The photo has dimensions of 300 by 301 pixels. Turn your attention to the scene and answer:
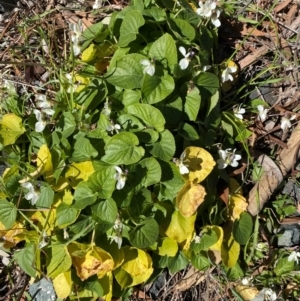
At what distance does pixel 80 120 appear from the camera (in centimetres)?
176

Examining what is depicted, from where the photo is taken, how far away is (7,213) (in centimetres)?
176

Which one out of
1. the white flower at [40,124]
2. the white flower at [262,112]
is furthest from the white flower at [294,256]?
the white flower at [40,124]

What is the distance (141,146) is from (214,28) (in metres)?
0.61

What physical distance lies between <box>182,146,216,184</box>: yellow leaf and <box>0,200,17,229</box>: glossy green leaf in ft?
2.07

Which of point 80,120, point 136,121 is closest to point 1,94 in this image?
point 80,120

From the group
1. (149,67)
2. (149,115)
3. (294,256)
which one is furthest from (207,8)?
(294,256)

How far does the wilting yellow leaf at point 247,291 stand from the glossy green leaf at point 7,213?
938 millimetres

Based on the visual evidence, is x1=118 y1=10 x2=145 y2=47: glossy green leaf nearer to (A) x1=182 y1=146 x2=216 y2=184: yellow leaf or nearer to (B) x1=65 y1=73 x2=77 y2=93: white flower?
(B) x1=65 y1=73 x2=77 y2=93: white flower

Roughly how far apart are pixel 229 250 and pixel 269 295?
24 centimetres

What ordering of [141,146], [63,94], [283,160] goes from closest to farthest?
[141,146] → [63,94] → [283,160]

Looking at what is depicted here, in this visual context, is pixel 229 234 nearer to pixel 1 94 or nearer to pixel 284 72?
pixel 284 72

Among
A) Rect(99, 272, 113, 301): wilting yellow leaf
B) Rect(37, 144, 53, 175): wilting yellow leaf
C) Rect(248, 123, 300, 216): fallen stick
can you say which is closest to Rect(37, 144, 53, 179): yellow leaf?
Rect(37, 144, 53, 175): wilting yellow leaf

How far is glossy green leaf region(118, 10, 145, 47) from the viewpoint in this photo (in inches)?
68.2

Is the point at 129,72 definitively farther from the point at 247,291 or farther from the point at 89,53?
the point at 247,291
